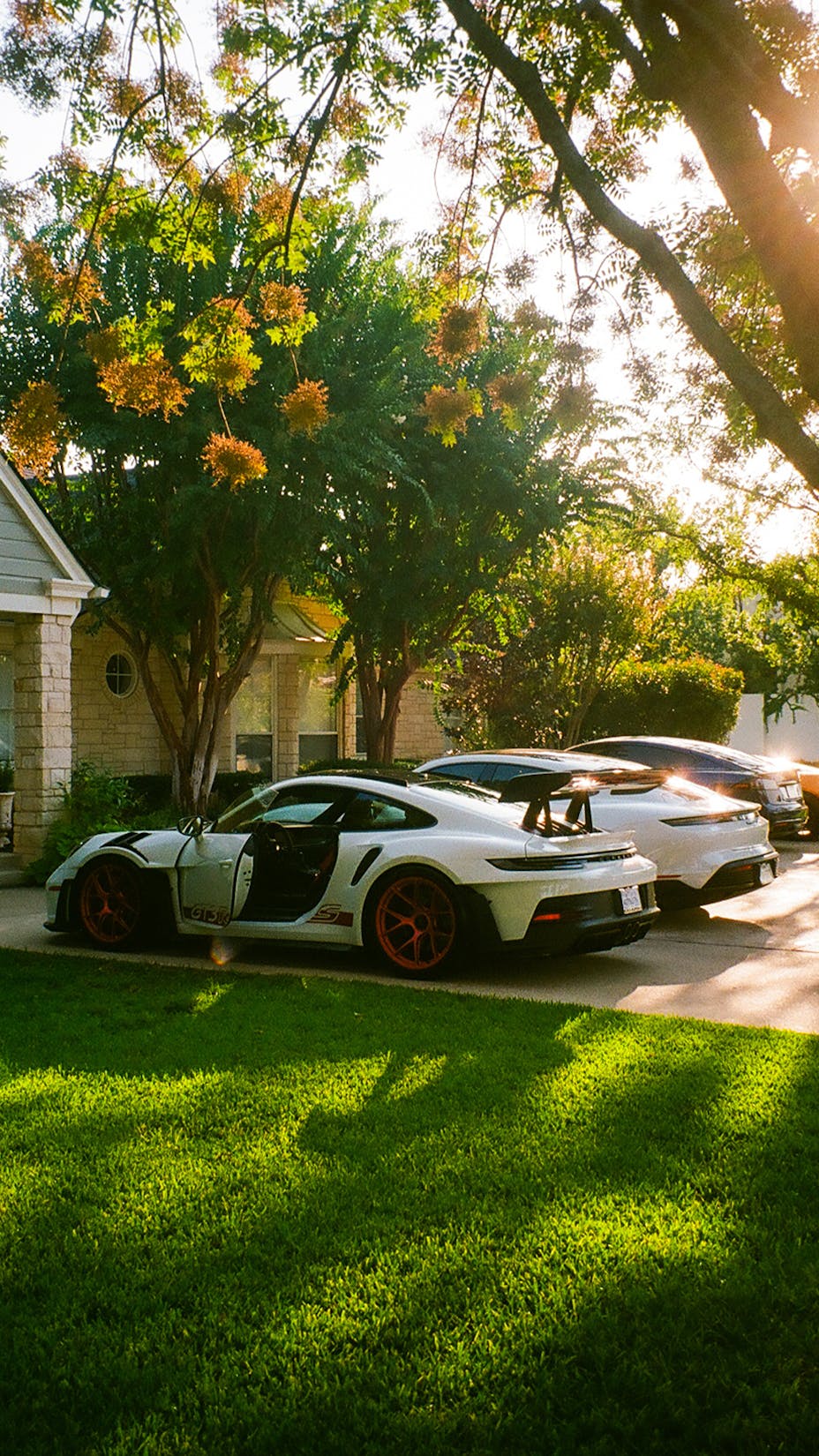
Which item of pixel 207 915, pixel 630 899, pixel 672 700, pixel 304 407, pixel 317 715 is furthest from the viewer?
pixel 672 700


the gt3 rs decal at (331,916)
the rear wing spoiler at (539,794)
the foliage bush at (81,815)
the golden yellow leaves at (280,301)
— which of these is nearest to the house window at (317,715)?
the foliage bush at (81,815)

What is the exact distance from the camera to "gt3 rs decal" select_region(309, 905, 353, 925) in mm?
8336

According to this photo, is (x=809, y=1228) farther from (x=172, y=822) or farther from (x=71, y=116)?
(x=172, y=822)

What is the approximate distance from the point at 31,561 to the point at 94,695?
17.9 feet

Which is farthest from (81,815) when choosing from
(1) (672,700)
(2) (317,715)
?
(1) (672,700)

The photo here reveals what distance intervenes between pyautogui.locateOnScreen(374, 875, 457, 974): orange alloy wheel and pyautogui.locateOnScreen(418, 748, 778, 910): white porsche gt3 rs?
1.96 metres

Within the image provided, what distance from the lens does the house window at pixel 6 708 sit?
1783 centimetres

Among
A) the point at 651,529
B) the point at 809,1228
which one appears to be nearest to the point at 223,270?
the point at 651,529

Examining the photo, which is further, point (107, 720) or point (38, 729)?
point (107, 720)

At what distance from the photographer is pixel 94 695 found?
19.4 m

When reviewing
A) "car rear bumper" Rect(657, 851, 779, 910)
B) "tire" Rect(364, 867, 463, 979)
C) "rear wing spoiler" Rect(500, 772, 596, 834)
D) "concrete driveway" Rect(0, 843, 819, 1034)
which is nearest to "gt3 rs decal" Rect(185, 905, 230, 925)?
"concrete driveway" Rect(0, 843, 819, 1034)

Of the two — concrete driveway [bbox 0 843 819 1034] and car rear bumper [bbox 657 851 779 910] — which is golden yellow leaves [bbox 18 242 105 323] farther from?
car rear bumper [bbox 657 851 779 910]

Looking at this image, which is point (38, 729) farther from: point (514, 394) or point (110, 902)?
point (514, 394)

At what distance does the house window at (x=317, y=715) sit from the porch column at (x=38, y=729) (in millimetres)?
8378
